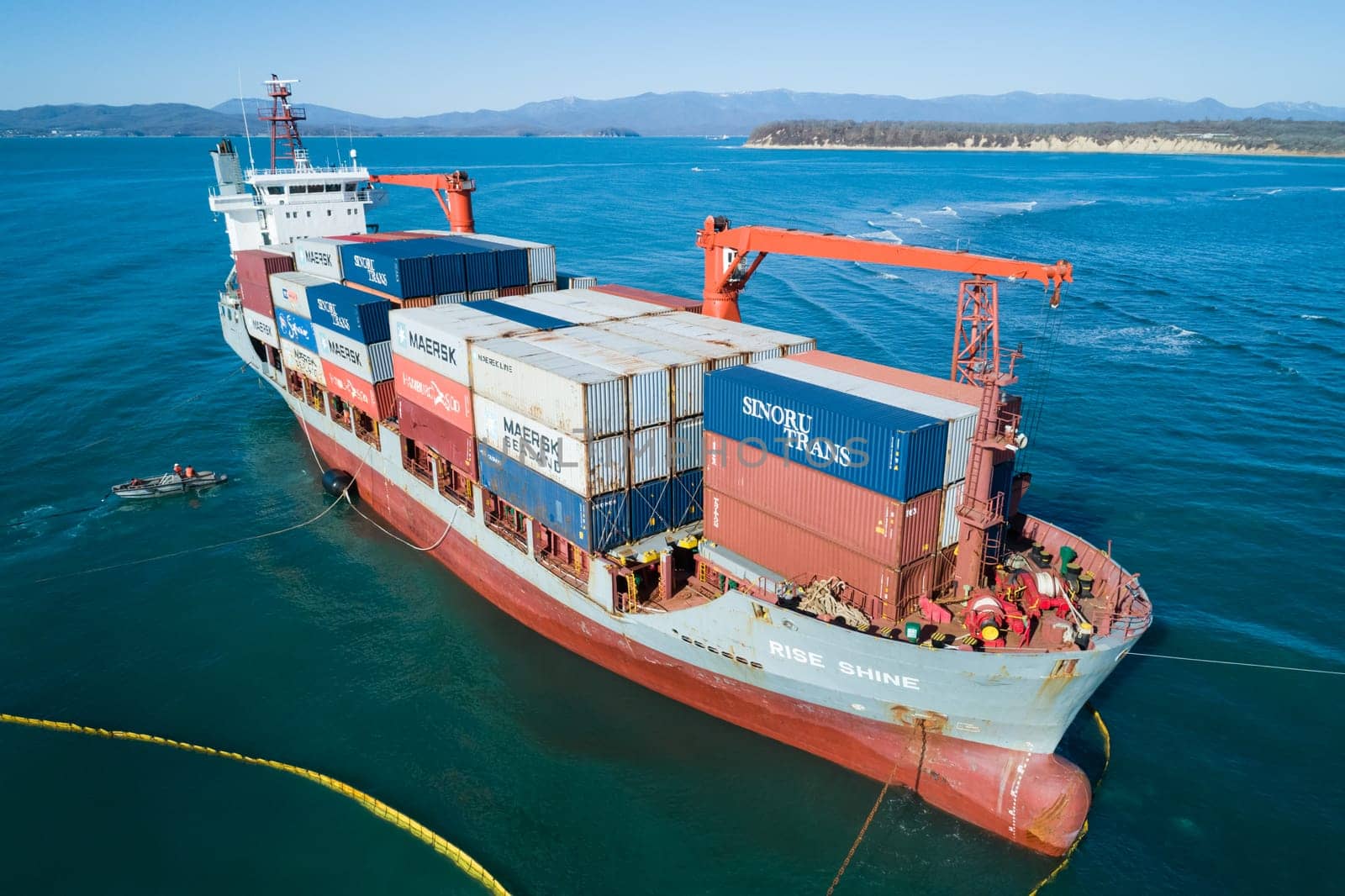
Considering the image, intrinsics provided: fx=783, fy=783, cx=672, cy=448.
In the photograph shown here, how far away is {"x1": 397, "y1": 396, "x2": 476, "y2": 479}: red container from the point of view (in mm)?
27562

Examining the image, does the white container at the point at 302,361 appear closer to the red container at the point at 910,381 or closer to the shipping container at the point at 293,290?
the shipping container at the point at 293,290

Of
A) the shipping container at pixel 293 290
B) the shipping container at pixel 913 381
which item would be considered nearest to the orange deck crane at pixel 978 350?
the shipping container at pixel 913 381

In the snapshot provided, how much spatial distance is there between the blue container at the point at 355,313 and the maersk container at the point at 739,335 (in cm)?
1143

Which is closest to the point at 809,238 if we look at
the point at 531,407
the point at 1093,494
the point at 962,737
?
the point at 531,407

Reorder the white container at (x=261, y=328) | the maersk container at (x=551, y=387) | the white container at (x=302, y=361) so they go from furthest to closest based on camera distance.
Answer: the white container at (x=261, y=328) → the white container at (x=302, y=361) → the maersk container at (x=551, y=387)

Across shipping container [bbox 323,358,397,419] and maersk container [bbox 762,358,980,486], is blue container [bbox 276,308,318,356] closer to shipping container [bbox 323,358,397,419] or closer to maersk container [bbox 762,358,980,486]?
shipping container [bbox 323,358,397,419]

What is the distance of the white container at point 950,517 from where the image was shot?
19500mm

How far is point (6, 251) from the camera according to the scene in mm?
78688

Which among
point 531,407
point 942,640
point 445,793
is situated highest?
point 531,407

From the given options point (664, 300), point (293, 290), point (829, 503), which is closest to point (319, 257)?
point (293, 290)

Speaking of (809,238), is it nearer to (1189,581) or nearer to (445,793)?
(1189,581)

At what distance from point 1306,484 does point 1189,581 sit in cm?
1132

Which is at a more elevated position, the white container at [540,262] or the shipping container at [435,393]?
the white container at [540,262]

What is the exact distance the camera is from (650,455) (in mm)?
23266
